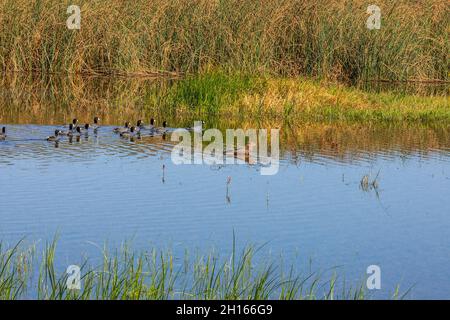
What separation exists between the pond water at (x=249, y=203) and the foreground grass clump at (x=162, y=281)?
1.29 feet

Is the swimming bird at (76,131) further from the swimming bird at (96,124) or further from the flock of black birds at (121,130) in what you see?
the swimming bird at (96,124)

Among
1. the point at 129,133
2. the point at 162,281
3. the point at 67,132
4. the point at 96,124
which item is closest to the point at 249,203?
the point at 162,281

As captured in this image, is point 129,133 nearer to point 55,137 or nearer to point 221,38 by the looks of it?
point 55,137

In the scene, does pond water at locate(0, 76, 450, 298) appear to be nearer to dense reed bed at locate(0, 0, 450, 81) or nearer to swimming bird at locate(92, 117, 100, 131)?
swimming bird at locate(92, 117, 100, 131)

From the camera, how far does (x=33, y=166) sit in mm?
15805

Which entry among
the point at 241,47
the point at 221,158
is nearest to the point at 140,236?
the point at 221,158

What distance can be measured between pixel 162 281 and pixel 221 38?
20.7 m

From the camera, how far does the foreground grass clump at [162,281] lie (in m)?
8.61

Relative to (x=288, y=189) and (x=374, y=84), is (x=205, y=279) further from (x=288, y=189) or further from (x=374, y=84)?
(x=374, y=84)

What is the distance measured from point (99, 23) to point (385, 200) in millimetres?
18069

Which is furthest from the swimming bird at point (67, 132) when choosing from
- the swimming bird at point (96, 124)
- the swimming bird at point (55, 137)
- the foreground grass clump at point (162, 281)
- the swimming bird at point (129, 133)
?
the foreground grass clump at point (162, 281)

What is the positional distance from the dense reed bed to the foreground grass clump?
18.7m

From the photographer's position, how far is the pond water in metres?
11.0

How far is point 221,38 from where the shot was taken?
2947 centimetres
